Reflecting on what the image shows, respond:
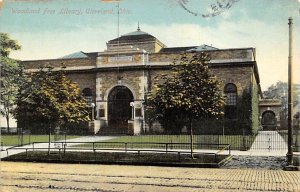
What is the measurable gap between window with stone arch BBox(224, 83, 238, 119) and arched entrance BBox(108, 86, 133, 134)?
7.53 meters

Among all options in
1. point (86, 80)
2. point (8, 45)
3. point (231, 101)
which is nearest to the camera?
point (8, 45)

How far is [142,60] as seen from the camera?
2986 centimetres

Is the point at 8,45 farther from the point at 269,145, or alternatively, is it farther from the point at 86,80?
the point at 86,80

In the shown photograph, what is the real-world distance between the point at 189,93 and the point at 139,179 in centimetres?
491

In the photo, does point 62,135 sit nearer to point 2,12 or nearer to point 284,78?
point 2,12

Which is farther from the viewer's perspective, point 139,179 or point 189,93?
point 189,93

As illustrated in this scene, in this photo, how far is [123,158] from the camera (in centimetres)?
1498

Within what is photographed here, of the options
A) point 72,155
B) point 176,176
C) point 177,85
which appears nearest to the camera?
point 176,176

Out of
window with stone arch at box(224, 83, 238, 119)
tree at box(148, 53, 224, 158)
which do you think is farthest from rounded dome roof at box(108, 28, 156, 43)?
tree at box(148, 53, 224, 158)

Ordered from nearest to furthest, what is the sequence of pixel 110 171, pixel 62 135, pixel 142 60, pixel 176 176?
pixel 176 176 → pixel 110 171 → pixel 62 135 → pixel 142 60

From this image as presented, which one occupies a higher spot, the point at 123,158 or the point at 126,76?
the point at 126,76

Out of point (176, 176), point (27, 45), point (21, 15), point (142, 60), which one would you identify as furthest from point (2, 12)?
point (142, 60)

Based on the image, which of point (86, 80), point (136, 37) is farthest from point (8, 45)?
point (136, 37)

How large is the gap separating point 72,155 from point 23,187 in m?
6.25
